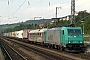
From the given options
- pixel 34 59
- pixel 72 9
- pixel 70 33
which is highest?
pixel 72 9

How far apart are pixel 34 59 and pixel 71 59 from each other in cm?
390

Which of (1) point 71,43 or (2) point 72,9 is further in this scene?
(2) point 72,9

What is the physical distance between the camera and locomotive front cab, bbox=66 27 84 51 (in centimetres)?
2855

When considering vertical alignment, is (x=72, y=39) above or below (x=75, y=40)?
above

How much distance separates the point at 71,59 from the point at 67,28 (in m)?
7.85

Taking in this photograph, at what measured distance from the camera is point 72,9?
33.5 m

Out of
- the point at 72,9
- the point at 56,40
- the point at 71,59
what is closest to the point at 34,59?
the point at 71,59

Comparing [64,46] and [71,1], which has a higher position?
[71,1]

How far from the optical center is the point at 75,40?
28.8 m

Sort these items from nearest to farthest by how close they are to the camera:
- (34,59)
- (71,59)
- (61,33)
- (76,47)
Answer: (71,59) → (34,59) → (76,47) → (61,33)

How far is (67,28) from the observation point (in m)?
29.1

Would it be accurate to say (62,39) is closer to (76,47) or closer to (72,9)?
(76,47)

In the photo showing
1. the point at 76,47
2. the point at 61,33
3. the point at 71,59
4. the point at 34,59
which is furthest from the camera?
the point at 61,33

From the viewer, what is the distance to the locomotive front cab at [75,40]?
28.5 metres
